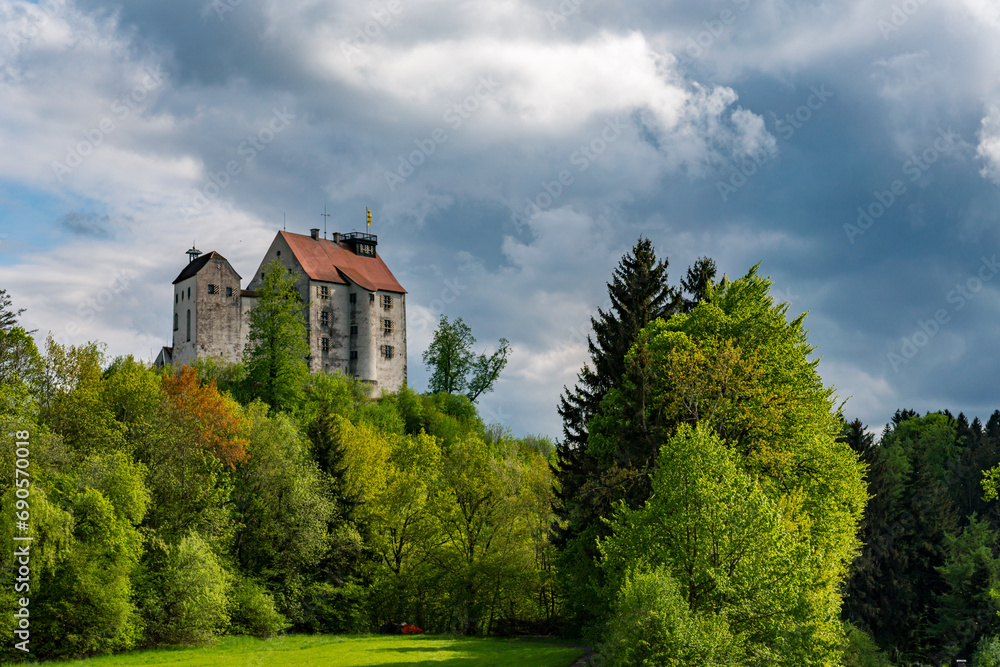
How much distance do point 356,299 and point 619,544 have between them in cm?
7939

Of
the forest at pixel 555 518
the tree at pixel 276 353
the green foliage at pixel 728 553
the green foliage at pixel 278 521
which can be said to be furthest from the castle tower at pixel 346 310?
the green foliage at pixel 728 553

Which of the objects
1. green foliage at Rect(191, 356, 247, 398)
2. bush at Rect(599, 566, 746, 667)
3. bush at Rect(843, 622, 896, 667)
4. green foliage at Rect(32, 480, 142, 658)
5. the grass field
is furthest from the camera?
green foliage at Rect(191, 356, 247, 398)

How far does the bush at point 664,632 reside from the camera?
82.1 feet

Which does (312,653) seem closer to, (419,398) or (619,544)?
(619,544)

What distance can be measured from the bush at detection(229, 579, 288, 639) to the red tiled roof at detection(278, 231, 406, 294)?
5687 centimetres

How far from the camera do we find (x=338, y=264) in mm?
108125

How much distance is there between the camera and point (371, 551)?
5653 cm

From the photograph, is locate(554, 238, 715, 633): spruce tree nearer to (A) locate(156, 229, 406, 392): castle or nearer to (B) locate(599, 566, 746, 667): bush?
(B) locate(599, 566, 746, 667): bush

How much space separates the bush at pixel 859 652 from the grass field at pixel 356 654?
54.0 feet

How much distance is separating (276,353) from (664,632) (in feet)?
185

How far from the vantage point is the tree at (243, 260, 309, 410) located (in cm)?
7506

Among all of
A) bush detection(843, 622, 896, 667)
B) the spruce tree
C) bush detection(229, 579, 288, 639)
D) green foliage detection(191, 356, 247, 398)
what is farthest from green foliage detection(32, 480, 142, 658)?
bush detection(843, 622, 896, 667)

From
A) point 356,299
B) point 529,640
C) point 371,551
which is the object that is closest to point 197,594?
point 371,551

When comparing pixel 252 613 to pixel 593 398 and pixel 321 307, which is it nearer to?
pixel 593 398
